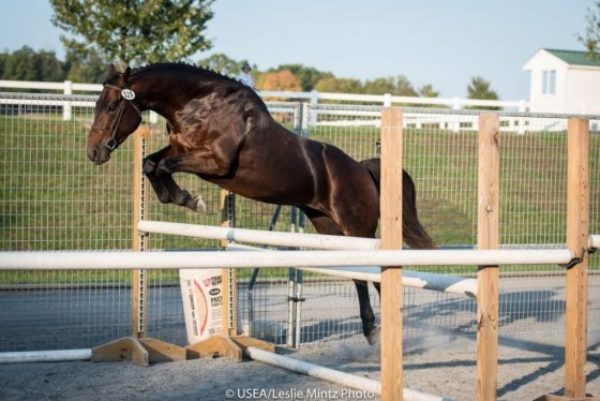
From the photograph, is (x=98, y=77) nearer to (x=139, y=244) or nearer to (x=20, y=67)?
(x=20, y=67)

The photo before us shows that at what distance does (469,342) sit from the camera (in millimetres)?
8320

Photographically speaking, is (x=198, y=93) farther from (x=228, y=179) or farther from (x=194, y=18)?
(x=194, y=18)

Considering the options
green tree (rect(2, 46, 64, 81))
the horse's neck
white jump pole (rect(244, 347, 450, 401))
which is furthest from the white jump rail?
green tree (rect(2, 46, 64, 81))

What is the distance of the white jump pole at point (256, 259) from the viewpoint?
121 inches

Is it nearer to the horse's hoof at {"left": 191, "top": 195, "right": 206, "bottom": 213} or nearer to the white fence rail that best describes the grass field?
the horse's hoof at {"left": 191, "top": 195, "right": 206, "bottom": 213}

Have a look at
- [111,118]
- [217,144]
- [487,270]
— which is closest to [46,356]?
[111,118]

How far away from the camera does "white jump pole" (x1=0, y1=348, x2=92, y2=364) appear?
21.9 ft

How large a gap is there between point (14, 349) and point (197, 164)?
90.7 inches

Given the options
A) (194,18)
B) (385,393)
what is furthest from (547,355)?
(194,18)

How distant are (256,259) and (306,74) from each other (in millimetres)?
60773

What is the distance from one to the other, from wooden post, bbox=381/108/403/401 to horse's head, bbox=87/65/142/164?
3.07m

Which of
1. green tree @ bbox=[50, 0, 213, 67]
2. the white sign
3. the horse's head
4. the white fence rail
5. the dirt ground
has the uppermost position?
green tree @ bbox=[50, 0, 213, 67]

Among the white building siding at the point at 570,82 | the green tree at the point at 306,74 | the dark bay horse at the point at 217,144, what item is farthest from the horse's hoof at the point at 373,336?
the green tree at the point at 306,74

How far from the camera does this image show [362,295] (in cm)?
772
